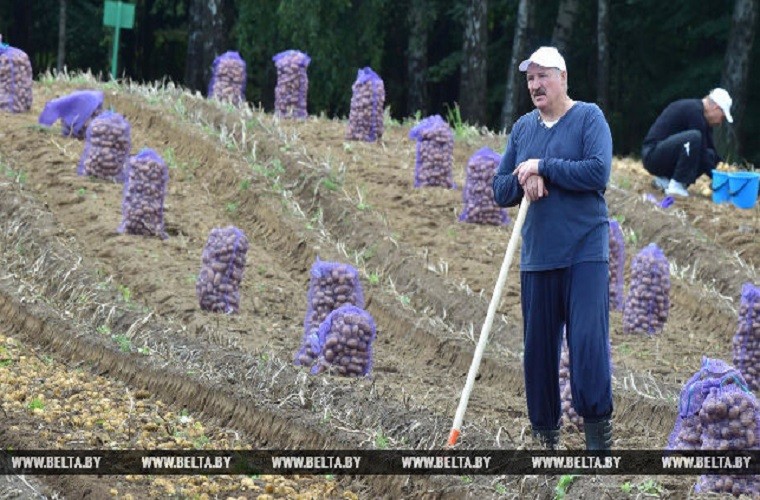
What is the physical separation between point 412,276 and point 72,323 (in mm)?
3326

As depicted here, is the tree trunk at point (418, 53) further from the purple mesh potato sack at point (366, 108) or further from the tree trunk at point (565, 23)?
the purple mesh potato sack at point (366, 108)

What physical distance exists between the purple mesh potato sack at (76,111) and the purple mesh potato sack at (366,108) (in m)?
2.59

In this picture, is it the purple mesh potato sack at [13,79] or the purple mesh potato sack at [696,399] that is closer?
the purple mesh potato sack at [696,399]

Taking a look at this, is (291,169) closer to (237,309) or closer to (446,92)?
(237,309)

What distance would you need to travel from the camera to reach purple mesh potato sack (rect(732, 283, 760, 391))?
32.1ft

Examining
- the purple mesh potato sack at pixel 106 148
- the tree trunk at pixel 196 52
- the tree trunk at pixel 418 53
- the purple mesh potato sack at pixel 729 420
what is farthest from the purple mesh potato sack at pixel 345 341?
the tree trunk at pixel 418 53

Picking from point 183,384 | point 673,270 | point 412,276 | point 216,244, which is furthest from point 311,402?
point 673,270

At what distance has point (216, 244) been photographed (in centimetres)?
1097

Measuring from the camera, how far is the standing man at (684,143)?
1570cm

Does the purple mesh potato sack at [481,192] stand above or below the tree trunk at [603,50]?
below

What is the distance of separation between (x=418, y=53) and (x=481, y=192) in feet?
48.3

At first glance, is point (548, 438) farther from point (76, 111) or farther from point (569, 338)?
point (76, 111)

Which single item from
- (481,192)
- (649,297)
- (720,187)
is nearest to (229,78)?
(481,192)

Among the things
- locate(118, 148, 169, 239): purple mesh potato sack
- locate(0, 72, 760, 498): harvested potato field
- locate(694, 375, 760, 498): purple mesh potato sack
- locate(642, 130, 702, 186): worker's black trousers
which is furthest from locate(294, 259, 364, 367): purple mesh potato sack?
locate(642, 130, 702, 186): worker's black trousers
